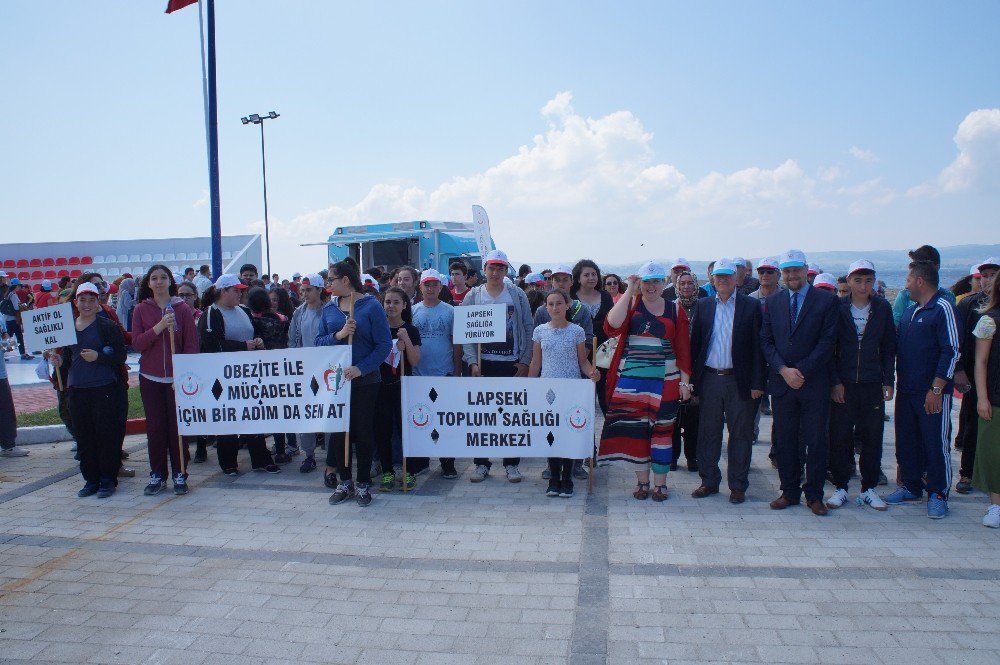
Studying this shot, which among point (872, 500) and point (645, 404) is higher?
point (645, 404)

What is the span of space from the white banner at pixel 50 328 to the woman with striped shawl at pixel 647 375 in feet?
16.2

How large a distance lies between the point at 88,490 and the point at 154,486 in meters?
0.62

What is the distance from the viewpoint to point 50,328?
6.24 m

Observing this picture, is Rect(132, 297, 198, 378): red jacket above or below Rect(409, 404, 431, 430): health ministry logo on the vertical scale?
above

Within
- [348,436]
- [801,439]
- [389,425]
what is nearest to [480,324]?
[389,425]

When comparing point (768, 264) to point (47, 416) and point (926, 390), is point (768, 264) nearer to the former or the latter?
point (926, 390)

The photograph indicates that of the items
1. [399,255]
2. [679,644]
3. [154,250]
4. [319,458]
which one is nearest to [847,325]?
[679,644]

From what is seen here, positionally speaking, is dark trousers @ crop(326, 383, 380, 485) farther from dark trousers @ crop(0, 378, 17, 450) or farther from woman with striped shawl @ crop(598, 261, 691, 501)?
dark trousers @ crop(0, 378, 17, 450)

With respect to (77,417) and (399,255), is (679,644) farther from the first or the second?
(399,255)

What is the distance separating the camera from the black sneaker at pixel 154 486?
6.26 meters

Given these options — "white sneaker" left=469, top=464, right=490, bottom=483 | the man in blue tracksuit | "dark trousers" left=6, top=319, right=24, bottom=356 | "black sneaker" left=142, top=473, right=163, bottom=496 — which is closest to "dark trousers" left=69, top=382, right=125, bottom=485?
"black sneaker" left=142, top=473, right=163, bottom=496

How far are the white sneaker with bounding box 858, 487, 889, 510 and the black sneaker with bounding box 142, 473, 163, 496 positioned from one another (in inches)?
250

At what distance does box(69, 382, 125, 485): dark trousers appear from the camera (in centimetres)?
615

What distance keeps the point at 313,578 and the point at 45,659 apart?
149cm
